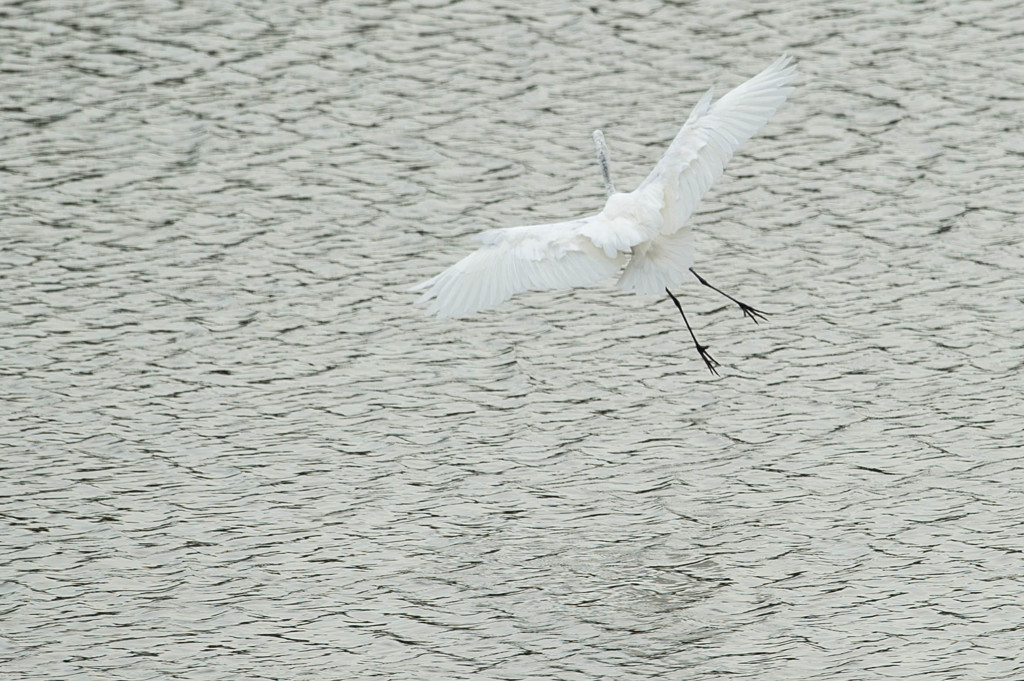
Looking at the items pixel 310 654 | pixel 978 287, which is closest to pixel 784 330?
pixel 978 287

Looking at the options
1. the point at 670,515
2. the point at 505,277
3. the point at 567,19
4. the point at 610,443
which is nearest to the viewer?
the point at 505,277

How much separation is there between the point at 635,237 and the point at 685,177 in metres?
0.48

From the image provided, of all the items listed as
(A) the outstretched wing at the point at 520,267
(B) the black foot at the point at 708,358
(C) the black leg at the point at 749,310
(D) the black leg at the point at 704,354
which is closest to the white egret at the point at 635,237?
(A) the outstretched wing at the point at 520,267

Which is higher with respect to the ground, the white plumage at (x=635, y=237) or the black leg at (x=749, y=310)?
the white plumage at (x=635, y=237)

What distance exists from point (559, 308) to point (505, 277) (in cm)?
325

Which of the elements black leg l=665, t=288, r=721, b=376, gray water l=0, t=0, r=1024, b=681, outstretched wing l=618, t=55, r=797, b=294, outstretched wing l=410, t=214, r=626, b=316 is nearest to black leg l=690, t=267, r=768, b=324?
gray water l=0, t=0, r=1024, b=681

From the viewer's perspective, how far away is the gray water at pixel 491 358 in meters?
9.30

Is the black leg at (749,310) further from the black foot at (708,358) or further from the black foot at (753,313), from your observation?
the black foot at (708,358)

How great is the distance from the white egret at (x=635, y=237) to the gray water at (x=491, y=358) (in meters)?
1.63

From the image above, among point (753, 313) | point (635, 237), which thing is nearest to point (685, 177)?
point (635, 237)

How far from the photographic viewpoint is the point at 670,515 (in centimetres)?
1007

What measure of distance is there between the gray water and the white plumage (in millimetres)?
1630

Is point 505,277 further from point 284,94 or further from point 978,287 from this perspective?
point 284,94

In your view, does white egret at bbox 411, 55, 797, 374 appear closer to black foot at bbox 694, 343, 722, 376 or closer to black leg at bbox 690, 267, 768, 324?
black foot at bbox 694, 343, 722, 376
